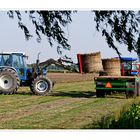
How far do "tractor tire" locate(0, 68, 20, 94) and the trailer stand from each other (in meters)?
2.73

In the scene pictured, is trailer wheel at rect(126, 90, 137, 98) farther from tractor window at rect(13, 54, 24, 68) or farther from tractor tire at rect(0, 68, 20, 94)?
tractor window at rect(13, 54, 24, 68)

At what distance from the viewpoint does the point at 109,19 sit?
3766 millimetres

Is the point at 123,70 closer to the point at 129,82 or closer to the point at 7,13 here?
the point at 129,82

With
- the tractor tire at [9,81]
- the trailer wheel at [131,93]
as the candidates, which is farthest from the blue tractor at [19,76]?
the trailer wheel at [131,93]

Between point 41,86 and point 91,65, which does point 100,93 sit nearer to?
point 91,65

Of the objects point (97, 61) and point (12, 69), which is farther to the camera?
point (12, 69)

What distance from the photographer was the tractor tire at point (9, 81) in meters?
14.1

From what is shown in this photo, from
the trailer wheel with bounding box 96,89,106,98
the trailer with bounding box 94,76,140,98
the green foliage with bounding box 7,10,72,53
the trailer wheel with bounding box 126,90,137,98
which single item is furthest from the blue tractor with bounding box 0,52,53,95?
the green foliage with bounding box 7,10,72,53

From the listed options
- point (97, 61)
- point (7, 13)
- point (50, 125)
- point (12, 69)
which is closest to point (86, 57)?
point (97, 61)

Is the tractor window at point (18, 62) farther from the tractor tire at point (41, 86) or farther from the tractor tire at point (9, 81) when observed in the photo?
the tractor tire at point (41, 86)

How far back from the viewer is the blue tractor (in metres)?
14.1
